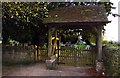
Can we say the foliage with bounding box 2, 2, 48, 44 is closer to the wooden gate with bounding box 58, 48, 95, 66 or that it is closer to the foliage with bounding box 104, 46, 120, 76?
the wooden gate with bounding box 58, 48, 95, 66

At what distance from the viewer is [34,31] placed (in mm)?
20219

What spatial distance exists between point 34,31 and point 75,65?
4.32 m

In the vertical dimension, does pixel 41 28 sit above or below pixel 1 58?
above

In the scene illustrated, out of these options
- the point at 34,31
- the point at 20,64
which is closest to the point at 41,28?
the point at 34,31

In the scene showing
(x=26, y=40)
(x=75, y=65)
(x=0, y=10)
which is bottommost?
(x=75, y=65)

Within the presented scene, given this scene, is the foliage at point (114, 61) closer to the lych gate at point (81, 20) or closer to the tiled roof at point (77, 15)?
the lych gate at point (81, 20)

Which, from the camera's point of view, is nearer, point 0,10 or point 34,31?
point 0,10

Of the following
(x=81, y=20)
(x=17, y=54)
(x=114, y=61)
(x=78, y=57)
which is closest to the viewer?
(x=114, y=61)

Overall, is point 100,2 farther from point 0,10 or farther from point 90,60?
point 0,10

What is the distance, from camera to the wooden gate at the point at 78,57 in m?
19.4

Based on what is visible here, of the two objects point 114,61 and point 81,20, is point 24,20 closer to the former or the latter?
point 81,20

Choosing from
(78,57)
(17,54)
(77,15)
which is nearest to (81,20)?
(77,15)

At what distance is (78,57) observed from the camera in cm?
1948

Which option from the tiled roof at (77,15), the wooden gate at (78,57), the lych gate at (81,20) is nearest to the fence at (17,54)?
the wooden gate at (78,57)
